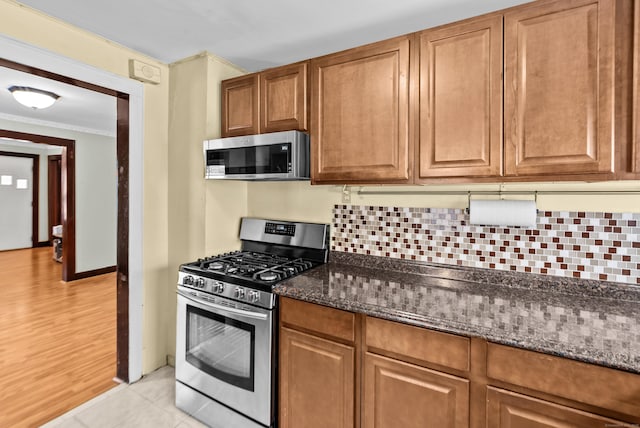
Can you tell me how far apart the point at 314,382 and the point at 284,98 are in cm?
163

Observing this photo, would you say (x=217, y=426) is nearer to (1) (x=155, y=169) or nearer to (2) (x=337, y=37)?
(1) (x=155, y=169)

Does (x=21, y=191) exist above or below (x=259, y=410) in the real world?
above

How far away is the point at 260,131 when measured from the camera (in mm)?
2111

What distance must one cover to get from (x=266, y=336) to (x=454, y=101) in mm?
1497

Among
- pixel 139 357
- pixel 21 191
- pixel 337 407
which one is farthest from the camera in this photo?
pixel 21 191

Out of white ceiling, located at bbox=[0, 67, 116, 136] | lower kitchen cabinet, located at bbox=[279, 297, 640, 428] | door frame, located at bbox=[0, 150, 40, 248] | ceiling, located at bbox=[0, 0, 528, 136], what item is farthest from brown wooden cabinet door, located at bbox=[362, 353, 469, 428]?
door frame, located at bbox=[0, 150, 40, 248]

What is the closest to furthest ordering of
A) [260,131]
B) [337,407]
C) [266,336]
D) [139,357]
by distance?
[337,407] → [266,336] → [260,131] → [139,357]

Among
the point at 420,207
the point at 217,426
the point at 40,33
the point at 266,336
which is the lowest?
the point at 217,426

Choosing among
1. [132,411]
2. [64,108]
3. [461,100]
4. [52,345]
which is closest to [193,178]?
[132,411]

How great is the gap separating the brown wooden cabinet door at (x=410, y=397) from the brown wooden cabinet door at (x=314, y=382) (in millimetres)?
96

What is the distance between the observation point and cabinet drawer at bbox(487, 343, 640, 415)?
979mm

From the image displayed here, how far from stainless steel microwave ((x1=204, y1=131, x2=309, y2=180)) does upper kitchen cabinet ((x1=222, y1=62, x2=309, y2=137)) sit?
0.46 ft

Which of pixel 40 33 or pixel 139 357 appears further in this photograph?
pixel 139 357

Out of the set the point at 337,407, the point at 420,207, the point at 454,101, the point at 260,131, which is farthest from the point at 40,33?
the point at 337,407
